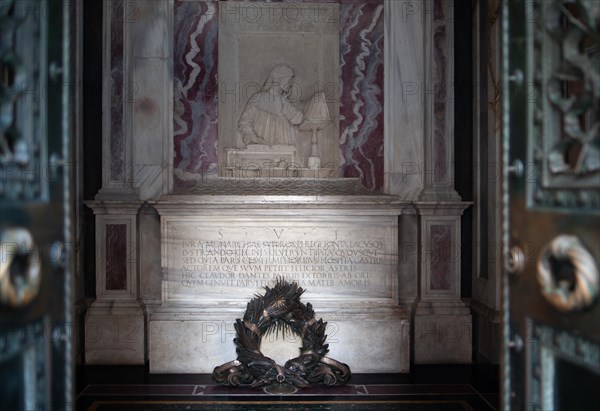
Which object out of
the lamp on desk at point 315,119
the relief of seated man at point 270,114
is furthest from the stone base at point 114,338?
the lamp on desk at point 315,119

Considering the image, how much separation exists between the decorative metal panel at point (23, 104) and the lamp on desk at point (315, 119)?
3623 mm

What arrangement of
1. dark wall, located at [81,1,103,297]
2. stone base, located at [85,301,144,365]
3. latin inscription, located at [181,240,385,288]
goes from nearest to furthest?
latin inscription, located at [181,240,385,288], stone base, located at [85,301,144,365], dark wall, located at [81,1,103,297]

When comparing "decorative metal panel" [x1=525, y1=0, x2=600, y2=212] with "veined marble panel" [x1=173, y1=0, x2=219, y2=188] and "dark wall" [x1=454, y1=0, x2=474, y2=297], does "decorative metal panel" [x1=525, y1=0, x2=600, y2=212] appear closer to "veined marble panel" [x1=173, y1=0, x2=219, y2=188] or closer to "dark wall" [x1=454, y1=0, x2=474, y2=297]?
"dark wall" [x1=454, y1=0, x2=474, y2=297]

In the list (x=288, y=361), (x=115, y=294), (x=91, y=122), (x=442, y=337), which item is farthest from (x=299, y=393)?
(x=91, y=122)

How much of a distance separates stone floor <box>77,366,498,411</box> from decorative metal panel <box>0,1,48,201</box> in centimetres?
255

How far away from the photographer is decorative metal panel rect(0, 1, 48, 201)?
1900mm

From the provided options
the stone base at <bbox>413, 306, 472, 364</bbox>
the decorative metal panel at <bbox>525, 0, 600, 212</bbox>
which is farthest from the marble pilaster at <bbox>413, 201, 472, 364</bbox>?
the decorative metal panel at <bbox>525, 0, 600, 212</bbox>

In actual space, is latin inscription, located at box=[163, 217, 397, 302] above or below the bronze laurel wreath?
above

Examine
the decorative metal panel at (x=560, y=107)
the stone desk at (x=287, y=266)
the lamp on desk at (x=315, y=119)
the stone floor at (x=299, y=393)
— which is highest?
the lamp on desk at (x=315, y=119)

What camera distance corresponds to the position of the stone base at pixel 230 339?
196 inches

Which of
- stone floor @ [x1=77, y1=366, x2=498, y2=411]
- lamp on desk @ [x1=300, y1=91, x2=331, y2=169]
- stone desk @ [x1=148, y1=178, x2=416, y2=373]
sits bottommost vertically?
stone floor @ [x1=77, y1=366, x2=498, y2=411]

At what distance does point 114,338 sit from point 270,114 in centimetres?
228

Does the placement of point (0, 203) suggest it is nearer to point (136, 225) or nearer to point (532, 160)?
point (532, 160)

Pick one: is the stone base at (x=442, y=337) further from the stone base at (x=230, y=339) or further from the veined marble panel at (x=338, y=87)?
the veined marble panel at (x=338, y=87)
